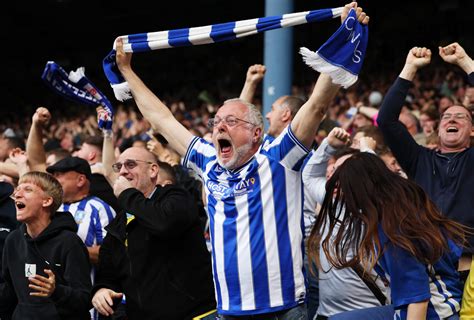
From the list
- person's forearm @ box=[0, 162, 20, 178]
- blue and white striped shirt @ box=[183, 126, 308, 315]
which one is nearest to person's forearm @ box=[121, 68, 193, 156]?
blue and white striped shirt @ box=[183, 126, 308, 315]

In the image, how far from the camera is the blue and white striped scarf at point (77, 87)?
659 centimetres

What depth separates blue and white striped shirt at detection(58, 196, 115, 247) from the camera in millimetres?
6289

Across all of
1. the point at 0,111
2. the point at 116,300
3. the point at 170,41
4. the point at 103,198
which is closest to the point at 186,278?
the point at 116,300

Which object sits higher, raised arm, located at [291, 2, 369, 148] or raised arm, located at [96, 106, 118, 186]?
raised arm, located at [291, 2, 369, 148]

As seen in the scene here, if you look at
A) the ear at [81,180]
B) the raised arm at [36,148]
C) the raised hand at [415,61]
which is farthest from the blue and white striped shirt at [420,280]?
the raised arm at [36,148]

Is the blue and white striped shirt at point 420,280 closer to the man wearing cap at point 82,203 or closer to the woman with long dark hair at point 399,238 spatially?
the woman with long dark hair at point 399,238

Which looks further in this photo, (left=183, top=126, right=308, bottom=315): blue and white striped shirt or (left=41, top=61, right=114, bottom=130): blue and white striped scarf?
(left=41, top=61, right=114, bottom=130): blue and white striped scarf

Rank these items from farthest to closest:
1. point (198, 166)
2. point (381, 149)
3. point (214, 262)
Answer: point (381, 149) → point (198, 166) → point (214, 262)

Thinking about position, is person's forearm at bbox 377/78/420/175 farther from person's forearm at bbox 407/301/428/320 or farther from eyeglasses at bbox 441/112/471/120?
person's forearm at bbox 407/301/428/320

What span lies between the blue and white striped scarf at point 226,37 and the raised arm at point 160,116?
0.44 ft

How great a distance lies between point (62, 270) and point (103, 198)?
58.7 inches

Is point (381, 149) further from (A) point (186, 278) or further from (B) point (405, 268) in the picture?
(B) point (405, 268)

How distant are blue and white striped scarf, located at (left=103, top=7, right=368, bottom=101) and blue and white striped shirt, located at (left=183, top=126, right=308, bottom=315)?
0.42 m

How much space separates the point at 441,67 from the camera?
1515 centimetres
